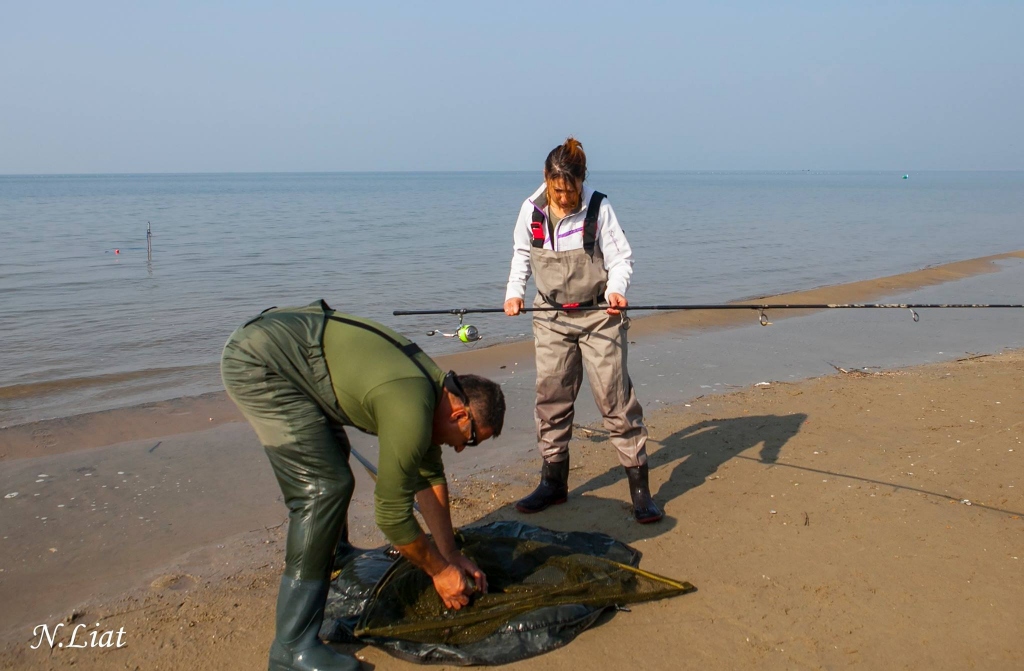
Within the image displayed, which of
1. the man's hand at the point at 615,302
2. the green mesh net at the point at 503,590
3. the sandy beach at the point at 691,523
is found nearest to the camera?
Result: the green mesh net at the point at 503,590

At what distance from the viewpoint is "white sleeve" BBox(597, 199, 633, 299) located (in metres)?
4.28

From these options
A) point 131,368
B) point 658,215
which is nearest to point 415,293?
point 131,368

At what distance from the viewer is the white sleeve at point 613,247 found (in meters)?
4.28

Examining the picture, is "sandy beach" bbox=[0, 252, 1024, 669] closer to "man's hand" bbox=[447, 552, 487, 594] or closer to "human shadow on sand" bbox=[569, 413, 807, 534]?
"human shadow on sand" bbox=[569, 413, 807, 534]

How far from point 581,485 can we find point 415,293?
394 inches

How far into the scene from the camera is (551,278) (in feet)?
14.5

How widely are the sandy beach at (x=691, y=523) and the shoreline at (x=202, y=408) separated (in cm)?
3

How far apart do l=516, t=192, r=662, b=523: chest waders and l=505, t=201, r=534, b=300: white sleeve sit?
5 cm

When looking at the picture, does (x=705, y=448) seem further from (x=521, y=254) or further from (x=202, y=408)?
(x=202, y=408)

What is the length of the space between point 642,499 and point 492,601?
1421mm

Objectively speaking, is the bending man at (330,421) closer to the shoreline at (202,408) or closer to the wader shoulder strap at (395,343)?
the wader shoulder strap at (395,343)

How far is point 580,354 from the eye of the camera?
4535mm

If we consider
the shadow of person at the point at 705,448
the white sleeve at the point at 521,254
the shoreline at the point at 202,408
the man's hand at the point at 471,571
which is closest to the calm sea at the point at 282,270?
the shoreline at the point at 202,408

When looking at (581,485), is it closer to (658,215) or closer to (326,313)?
(326,313)
